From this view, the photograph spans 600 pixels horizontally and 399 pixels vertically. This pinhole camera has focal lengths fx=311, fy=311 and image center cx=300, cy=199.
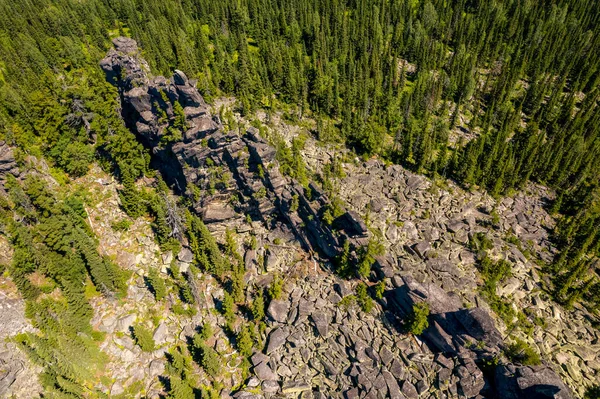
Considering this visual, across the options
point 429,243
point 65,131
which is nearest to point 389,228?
point 429,243

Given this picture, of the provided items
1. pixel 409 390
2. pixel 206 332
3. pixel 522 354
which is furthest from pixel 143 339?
pixel 522 354

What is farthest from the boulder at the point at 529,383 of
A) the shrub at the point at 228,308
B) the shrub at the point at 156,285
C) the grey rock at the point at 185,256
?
the shrub at the point at 156,285

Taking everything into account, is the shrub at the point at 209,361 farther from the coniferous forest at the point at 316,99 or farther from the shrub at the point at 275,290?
the shrub at the point at 275,290

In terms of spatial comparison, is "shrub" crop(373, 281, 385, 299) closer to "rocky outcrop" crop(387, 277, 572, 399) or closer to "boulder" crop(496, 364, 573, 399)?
"rocky outcrop" crop(387, 277, 572, 399)

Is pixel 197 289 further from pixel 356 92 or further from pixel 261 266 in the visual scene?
pixel 356 92

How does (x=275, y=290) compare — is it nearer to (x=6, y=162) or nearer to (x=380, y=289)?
(x=380, y=289)

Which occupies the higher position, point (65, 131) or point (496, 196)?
point (65, 131)
